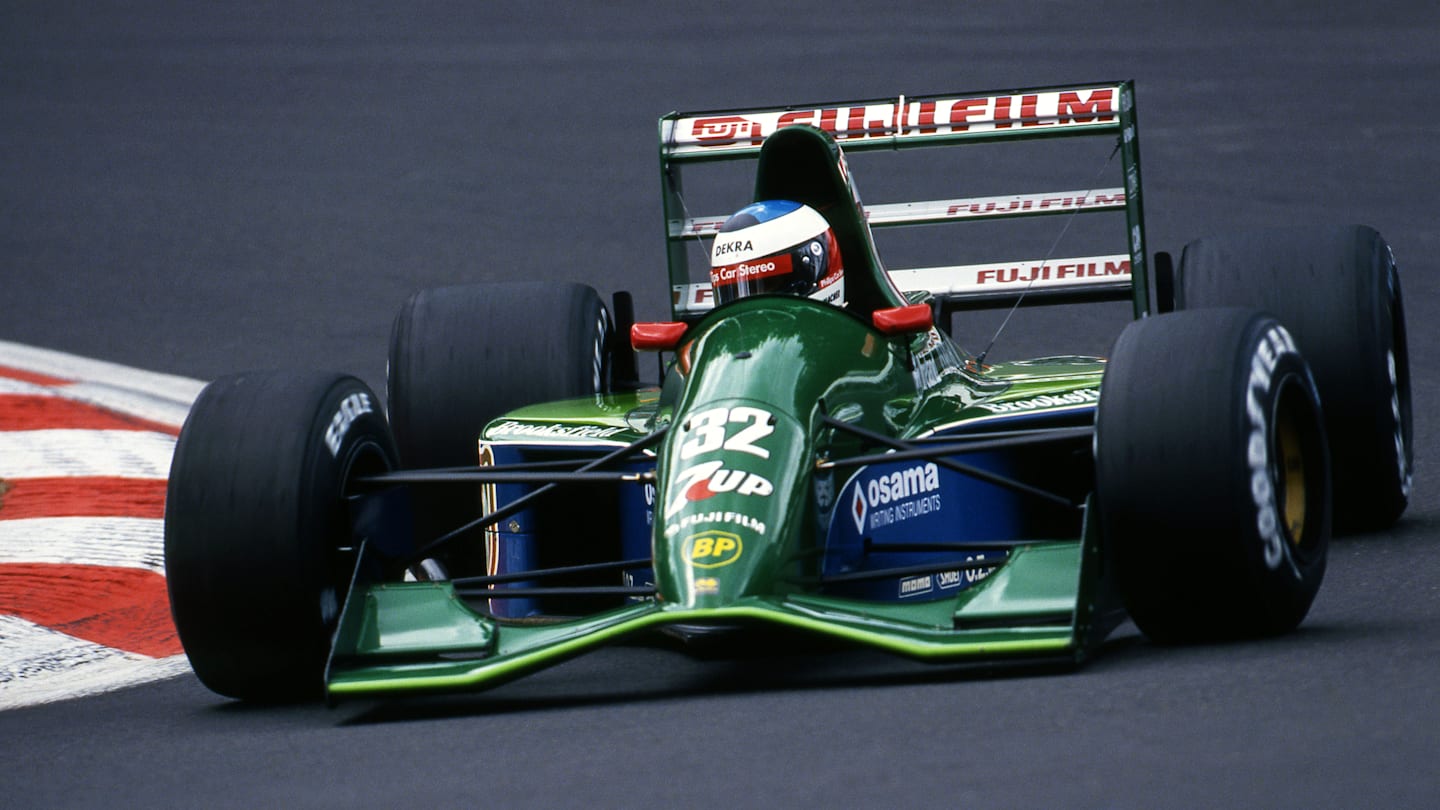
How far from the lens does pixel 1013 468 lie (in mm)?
6059

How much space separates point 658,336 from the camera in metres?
6.07

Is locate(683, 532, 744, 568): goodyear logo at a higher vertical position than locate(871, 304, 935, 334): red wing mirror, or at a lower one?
lower

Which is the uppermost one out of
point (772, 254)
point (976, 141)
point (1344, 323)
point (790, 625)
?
point (976, 141)

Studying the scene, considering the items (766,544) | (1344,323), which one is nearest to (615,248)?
(1344,323)

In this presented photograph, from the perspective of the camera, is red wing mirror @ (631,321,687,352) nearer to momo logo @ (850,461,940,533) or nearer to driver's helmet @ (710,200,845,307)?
driver's helmet @ (710,200,845,307)

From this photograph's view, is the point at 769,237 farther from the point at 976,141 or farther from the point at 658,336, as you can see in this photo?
the point at 976,141

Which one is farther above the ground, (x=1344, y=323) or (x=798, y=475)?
(x=1344, y=323)

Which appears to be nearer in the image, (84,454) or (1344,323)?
(1344,323)

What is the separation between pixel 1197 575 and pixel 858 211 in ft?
6.95

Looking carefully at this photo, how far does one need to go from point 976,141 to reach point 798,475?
8.98ft

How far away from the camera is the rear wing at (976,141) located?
24.9 feet

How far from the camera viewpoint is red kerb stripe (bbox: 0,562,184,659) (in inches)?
259

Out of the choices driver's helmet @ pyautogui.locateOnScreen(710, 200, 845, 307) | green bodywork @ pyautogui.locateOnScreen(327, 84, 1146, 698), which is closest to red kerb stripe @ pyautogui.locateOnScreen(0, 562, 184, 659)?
green bodywork @ pyautogui.locateOnScreen(327, 84, 1146, 698)

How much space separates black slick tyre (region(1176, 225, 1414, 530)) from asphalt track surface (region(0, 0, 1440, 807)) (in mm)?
175
